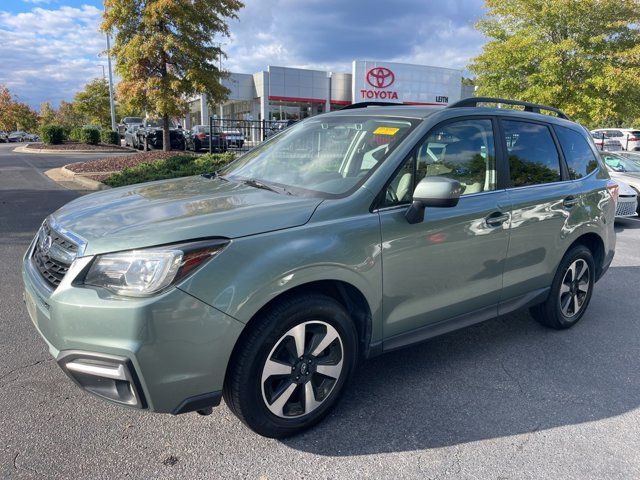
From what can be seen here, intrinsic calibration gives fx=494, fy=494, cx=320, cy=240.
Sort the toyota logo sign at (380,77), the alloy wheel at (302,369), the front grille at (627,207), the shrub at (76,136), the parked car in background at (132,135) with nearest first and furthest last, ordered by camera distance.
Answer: the alloy wheel at (302,369) < the front grille at (627,207) < the parked car in background at (132,135) < the shrub at (76,136) < the toyota logo sign at (380,77)

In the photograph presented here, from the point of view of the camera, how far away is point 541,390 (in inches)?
131

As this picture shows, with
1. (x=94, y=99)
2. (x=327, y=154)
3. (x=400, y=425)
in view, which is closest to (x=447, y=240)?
(x=327, y=154)

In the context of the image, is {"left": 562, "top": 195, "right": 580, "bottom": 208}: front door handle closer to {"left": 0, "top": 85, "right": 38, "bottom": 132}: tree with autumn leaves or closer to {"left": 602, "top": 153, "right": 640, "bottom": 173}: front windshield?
{"left": 602, "top": 153, "right": 640, "bottom": 173}: front windshield

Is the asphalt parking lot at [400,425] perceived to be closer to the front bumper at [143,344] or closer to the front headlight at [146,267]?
the front bumper at [143,344]

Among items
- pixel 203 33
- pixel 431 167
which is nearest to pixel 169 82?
pixel 203 33

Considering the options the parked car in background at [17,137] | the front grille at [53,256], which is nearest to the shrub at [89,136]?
the front grille at [53,256]

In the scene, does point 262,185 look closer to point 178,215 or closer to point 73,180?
point 178,215

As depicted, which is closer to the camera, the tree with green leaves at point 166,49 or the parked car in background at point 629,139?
the tree with green leaves at point 166,49

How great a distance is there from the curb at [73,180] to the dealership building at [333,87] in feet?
84.9

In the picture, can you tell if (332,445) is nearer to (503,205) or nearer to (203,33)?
(503,205)

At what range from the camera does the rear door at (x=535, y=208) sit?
143 inches

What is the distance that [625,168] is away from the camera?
1137 centimetres

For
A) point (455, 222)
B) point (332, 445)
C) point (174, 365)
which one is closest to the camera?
point (174, 365)

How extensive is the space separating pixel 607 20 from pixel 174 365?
744 inches
